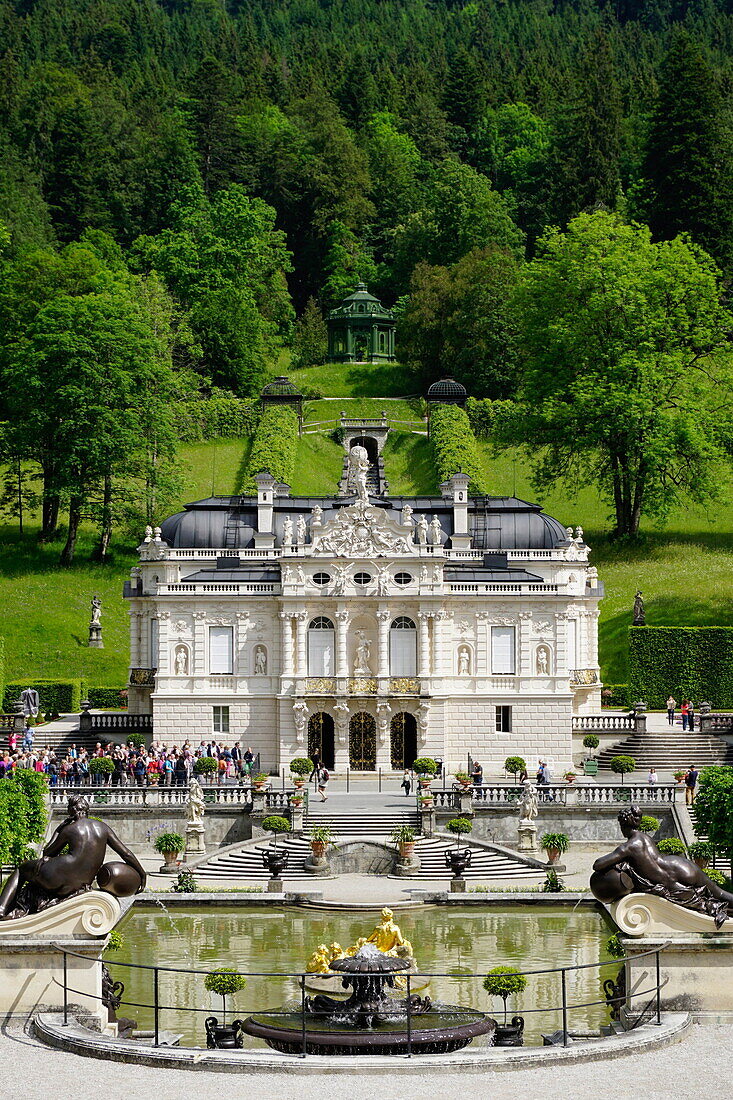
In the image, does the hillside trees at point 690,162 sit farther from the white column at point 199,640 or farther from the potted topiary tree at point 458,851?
the potted topiary tree at point 458,851

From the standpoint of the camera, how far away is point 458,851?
4878 cm

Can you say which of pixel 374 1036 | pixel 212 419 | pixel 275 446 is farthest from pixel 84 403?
pixel 374 1036

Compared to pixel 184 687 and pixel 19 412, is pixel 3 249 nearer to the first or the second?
pixel 19 412

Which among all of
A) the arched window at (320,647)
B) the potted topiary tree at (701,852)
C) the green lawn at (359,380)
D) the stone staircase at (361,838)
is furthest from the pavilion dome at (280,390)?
the potted topiary tree at (701,852)

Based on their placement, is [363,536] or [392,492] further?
[392,492]

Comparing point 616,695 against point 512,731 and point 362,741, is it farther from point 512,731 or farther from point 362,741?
point 362,741

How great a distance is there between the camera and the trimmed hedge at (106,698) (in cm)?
6806

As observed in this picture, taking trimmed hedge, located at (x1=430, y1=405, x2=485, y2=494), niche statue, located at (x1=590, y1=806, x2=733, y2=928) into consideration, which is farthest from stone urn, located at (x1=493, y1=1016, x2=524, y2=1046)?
trimmed hedge, located at (x1=430, y1=405, x2=485, y2=494)

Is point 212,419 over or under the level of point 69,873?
over

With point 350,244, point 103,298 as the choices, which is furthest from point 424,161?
point 103,298

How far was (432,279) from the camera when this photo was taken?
107m

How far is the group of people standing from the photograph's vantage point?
201 ft

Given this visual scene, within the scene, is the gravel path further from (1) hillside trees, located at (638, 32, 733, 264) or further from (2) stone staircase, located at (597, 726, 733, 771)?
(1) hillside trees, located at (638, 32, 733, 264)

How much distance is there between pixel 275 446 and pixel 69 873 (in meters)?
61.0
